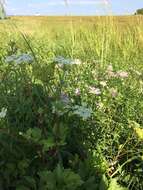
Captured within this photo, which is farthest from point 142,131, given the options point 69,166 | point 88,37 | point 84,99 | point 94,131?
point 88,37

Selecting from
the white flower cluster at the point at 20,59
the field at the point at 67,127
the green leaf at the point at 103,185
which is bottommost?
the green leaf at the point at 103,185

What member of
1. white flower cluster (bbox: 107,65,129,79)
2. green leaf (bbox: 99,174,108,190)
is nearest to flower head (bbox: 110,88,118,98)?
white flower cluster (bbox: 107,65,129,79)

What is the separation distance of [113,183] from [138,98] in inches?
53.9

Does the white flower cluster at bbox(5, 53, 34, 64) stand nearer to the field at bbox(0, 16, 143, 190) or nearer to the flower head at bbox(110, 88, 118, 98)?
the field at bbox(0, 16, 143, 190)

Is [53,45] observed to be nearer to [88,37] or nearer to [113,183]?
[88,37]

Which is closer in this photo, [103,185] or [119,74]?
[103,185]

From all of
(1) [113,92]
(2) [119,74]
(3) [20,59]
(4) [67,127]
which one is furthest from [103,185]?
(2) [119,74]

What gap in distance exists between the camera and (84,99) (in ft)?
12.2

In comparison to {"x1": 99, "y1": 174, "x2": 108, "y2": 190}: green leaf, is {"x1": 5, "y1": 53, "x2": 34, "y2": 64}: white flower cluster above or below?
above

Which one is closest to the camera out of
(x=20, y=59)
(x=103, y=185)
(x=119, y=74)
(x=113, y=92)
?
(x=103, y=185)

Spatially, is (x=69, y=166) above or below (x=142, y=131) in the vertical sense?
below

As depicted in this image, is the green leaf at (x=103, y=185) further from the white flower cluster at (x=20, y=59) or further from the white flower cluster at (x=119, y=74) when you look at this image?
the white flower cluster at (x=119, y=74)

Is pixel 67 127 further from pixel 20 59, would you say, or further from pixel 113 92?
pixel 113 92

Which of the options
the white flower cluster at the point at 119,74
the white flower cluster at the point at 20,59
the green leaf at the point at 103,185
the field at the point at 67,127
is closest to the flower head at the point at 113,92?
the field at the point at 67,127
